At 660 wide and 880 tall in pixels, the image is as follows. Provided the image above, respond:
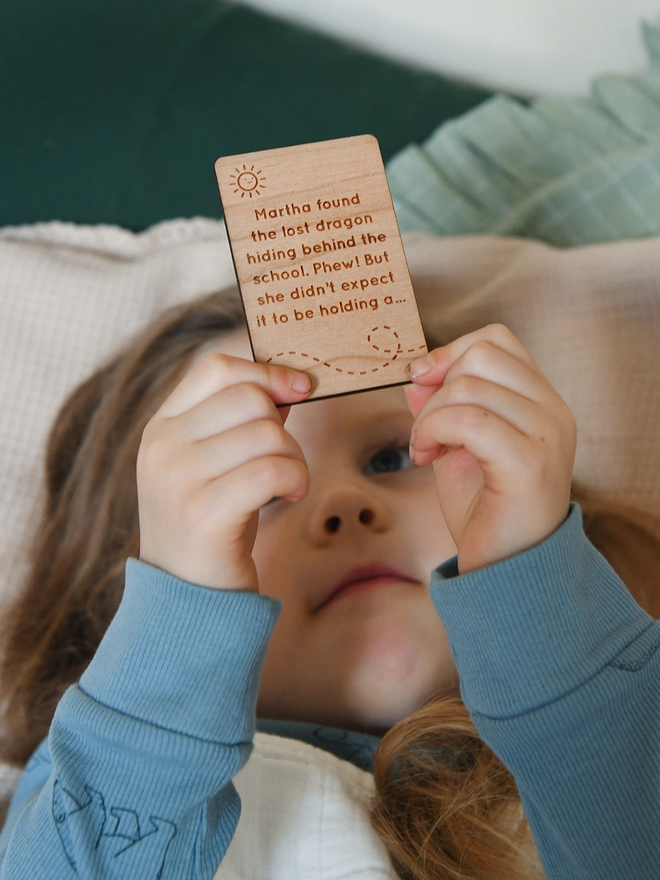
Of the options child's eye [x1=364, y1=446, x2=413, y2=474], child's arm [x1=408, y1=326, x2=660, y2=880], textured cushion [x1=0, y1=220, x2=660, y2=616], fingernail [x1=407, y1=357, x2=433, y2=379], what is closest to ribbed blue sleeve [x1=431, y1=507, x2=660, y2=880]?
child's arm [x1=408, y1=326, x2=660, y2=880]

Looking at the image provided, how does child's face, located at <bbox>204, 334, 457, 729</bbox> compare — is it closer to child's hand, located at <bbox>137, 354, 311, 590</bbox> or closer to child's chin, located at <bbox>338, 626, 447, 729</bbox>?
child's chin, located at <bbox>338, 626, 447, 729</bbox>

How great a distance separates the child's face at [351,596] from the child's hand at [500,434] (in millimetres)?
180

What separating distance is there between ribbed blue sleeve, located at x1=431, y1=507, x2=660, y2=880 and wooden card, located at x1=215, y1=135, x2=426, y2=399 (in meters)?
0.18

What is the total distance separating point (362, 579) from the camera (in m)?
0.80

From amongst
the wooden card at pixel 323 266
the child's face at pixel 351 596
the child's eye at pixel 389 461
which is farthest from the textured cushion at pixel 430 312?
the wooden card at pixel 323 266

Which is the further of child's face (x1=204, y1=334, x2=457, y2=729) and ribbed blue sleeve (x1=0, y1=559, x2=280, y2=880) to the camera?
child's face (x1=204, y1=334, x2=457, y2=729)

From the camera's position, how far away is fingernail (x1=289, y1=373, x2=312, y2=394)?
24.1 inches

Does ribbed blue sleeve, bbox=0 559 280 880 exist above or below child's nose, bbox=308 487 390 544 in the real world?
below

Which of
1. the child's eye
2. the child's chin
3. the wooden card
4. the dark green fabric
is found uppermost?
the dark green fabric

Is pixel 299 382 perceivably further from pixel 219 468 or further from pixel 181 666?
pixel 181 666

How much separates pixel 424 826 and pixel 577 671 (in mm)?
243

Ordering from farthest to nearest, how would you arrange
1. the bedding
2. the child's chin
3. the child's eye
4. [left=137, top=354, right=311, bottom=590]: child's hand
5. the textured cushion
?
the bedding, the textured cushion, the child's eye, the child's chin, [left=137, top=354, right=311, bottom=590]: child's hand

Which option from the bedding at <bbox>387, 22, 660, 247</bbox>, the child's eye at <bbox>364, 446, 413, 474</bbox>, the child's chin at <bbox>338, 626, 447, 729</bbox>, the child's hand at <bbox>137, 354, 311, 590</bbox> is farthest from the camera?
the bedding at <bbox>387, 22, 660, 247</bbox>

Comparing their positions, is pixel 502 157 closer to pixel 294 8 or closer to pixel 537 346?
pixel 537 346
